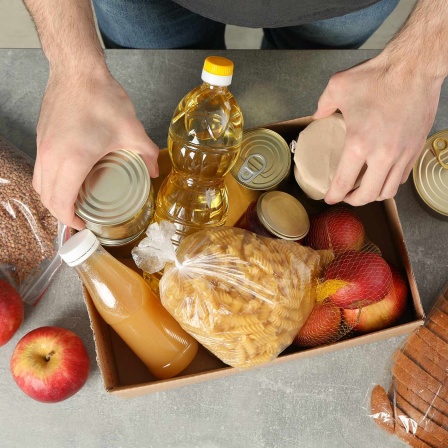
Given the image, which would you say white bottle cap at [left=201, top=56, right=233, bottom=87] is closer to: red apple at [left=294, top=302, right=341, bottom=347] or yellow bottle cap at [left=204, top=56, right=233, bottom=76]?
yellow bottle cap at [left=204, top=56, right=233, bottom=76]

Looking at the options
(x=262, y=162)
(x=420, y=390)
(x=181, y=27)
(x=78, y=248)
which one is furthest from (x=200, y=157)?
(x=420, y=390)

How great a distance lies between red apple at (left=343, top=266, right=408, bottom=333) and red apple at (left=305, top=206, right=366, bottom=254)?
0.09m

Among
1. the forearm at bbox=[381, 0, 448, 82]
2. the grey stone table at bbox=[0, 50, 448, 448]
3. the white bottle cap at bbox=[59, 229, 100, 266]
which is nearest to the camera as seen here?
the white bottle cap at bbox=[59, 229, 100, 266]

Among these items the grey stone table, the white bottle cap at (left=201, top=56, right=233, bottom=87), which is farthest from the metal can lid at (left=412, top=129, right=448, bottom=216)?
the white bottle cap at (left=201, top=56, right=233, bottom=87)

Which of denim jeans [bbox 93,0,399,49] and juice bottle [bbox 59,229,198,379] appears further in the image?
denim jeans [bbox 93,0,399,49]

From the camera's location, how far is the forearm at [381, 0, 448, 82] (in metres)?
0.76

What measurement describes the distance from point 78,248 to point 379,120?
17.7 inches

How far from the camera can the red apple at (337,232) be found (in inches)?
33.4

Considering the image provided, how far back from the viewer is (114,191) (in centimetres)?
71

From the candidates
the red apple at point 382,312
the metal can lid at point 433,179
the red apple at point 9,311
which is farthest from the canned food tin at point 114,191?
the metal can lid at point 433,179

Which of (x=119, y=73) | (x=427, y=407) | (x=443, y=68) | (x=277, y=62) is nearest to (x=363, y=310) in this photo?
(x=427, y=407)

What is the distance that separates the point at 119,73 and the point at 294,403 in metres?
0.69

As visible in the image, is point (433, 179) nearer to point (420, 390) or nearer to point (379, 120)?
point (379, 120)

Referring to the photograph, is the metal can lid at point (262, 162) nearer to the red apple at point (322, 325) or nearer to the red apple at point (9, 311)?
the red apple at point (322, 325)
